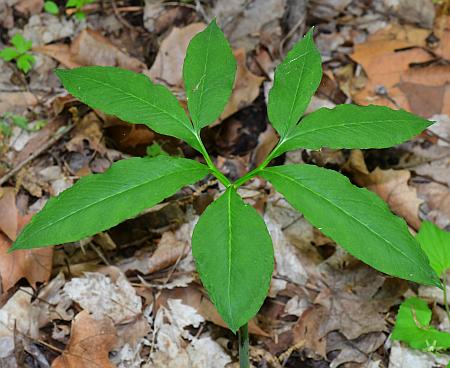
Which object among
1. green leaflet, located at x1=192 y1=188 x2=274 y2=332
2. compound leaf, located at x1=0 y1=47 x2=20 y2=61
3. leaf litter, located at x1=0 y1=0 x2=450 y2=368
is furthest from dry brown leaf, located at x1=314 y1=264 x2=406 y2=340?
compound leaf, located at x1=0 y1=47 x2=20 y2=61

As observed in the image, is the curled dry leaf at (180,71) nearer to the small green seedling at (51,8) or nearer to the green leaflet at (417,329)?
the small green seedling at (51,8)

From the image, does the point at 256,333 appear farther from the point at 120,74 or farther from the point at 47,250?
the point at 120,74

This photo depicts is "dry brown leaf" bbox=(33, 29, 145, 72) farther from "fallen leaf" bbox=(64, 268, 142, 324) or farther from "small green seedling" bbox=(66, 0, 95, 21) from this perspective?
"fallen leaf" bbox=(64, 268, 142, 324)

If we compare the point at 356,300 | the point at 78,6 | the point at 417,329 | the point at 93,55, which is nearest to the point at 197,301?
the point at 356,300

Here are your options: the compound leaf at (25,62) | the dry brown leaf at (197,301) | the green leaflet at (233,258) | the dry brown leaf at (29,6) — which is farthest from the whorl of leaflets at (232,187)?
the dry brown leaf at (29,6)

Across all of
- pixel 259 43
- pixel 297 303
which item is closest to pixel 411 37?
pixel 259 43

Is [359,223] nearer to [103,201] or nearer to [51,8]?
[103,201]
